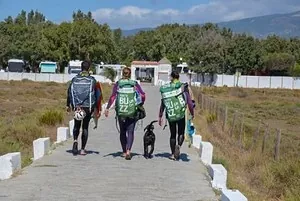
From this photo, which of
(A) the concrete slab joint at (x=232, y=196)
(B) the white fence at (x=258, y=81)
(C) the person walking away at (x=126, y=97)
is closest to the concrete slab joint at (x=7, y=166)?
(C) the person walking away at (x=126, y=97)

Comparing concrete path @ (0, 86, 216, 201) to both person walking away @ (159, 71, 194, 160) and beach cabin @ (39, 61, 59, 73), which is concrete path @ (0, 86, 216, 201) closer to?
person walking away @ (159, 71, 194, 160)

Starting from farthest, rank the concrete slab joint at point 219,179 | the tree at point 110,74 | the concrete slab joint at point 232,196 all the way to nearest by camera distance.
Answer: the tree at point 110,74, the concrete slab joint at point 219,179, the concrete slab joint at point 232,196

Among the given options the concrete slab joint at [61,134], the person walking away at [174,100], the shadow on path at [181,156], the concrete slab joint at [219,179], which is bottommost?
the shadow on path at [181,156]

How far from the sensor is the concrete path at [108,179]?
9.04 m

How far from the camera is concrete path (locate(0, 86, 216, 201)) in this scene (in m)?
9.04

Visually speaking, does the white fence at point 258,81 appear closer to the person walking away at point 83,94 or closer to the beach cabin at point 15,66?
the beach cabin at point 15,66

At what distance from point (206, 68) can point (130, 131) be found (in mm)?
81492

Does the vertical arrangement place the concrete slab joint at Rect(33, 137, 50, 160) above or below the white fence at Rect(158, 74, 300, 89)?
above

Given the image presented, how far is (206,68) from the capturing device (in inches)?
3703

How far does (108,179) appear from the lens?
34.5ft

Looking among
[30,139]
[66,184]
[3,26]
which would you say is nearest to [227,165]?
[66,184]

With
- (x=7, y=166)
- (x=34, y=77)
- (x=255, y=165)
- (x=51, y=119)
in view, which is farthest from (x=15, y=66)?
(x=7, y=166)

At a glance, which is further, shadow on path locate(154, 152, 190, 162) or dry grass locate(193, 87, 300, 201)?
shadow on path locate(154, 152, 190, 162)

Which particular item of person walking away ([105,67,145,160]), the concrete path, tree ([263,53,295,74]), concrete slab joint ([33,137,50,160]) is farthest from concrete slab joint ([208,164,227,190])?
tree ([263,53,295,74])
